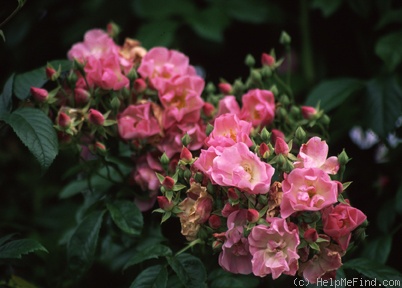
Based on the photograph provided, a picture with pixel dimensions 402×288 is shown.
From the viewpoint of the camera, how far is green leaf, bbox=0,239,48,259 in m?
1.09

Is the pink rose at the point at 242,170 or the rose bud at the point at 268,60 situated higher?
the pink rose at the point at 242,170

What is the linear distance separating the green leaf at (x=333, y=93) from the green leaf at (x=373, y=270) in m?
0.41

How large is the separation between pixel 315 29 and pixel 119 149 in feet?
2.98

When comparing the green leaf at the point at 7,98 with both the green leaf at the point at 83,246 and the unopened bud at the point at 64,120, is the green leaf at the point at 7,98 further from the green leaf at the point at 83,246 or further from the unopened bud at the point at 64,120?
the green leaf at the point at 83,246

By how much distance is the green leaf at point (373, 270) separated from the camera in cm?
114

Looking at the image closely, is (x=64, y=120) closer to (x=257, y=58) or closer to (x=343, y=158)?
(x=343, y=158)

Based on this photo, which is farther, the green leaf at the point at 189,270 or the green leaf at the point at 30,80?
the green leaf at the point at 30,80

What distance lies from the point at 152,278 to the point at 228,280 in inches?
6.6

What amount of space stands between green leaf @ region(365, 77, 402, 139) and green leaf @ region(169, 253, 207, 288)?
0.60 metres

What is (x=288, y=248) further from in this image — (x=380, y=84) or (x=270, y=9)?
(x=270, y=9)

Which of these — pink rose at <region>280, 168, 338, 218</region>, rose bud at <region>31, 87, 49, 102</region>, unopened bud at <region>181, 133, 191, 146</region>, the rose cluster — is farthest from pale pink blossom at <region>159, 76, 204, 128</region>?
pink rose at <region>280, 168, 338, 218</region>

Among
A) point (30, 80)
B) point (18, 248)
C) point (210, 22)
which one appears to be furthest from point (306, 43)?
point (18, 248)

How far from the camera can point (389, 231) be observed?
142cm

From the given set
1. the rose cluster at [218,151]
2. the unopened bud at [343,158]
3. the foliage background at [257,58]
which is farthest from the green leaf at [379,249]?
the unopened bud at [343,158]
